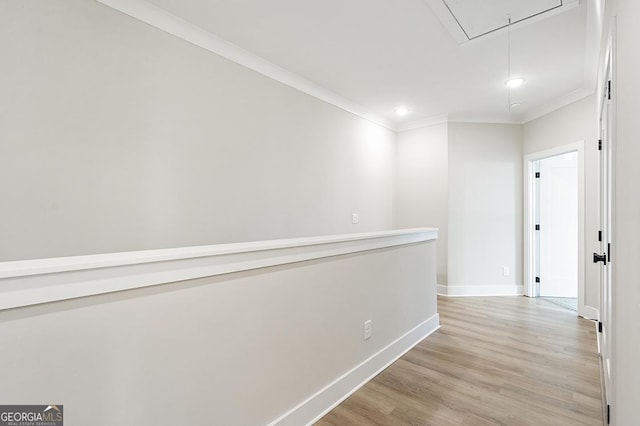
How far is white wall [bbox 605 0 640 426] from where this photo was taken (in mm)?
1000

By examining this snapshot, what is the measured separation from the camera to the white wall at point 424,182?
14.9 feet

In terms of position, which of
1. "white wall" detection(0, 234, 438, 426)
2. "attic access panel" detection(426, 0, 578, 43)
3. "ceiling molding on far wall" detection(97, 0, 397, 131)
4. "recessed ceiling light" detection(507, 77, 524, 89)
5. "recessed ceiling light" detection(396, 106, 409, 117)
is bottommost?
"white wall" detection(0, 234, 438, 426)

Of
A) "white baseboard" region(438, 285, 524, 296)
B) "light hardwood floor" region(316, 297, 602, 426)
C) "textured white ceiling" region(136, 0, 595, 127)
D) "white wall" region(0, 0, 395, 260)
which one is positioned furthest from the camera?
"white baseboard" region(438, 285, 524, 296)

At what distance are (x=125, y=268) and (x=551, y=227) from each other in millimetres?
5322

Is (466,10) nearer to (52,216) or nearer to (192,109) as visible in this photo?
(192,109)

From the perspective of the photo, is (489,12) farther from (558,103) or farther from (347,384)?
(347,384)

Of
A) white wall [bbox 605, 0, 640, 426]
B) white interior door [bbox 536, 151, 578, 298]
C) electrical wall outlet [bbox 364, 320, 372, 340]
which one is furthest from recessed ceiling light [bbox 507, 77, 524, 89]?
electrical wall outlet [bbox 364, 320, 372, 340]

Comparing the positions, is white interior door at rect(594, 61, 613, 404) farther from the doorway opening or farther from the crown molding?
the crown molding

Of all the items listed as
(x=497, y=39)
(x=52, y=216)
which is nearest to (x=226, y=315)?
(x=52, y=216)

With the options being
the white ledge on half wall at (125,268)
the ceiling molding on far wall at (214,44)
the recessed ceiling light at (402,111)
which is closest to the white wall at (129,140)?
the ceiling molding on far wall at (214,44)

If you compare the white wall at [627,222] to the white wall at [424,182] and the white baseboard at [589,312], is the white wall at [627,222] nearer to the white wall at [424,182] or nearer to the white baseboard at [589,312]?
the white baseboard at [589,312]

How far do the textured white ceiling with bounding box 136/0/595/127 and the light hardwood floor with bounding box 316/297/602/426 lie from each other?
2.60 m

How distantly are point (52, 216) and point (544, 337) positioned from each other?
4.03 m

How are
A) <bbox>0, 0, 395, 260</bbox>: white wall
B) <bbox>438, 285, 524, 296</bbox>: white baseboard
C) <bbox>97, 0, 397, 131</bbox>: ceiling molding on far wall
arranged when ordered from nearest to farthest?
<bbox>0, 0, 395, 260</bbox>: white wall → <bbox>97, 0, 397, 131</bbox>: ceiling molding on far wall → <bbox>438, 285, 524, 296</bbox>: white baseboard
